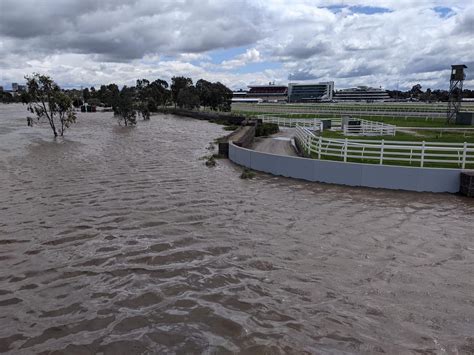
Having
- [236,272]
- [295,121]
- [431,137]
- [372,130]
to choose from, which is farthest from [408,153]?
[295,121]

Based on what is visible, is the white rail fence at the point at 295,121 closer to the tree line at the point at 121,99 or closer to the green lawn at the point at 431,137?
the green lawn at the point at 431,137

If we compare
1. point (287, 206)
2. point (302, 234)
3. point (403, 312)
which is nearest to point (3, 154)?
point (287, 206)

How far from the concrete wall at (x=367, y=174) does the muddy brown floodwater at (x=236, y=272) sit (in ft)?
2.51

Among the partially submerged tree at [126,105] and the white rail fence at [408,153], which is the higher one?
the partially submerged tree at [126,105]

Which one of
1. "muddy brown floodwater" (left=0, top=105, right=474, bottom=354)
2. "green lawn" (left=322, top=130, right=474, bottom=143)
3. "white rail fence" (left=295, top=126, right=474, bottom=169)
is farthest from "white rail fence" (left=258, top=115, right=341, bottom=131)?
"muddy brown floodwater" (left=0, top=105, right=474, bottom=354)

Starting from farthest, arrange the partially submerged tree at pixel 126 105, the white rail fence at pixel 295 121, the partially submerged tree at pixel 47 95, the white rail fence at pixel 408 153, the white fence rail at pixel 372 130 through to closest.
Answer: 1. the partially submerged tree at pixel 126 105
2. the white rail fence at pixel 295 121
3. the partially submerged tree at pixel 47 95
4. the white fence rail at pixel 372 130
5. the white rail fence at pixel 408 153

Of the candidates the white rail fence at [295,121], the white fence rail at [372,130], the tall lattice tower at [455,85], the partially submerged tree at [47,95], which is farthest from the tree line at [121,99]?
the tall lattice tower at [455,85]

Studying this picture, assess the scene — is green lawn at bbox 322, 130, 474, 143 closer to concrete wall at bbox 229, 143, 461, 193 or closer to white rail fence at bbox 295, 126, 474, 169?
white rail fence at bbox 295, 126, 474, 169

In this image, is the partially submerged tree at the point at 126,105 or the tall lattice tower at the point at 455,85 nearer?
the tall lattice tower at the point at 455,85

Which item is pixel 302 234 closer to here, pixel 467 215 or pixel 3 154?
pixel 467 215

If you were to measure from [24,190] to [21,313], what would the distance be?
36.3 ft

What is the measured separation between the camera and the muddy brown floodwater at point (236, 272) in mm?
5730

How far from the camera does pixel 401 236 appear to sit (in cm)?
1026

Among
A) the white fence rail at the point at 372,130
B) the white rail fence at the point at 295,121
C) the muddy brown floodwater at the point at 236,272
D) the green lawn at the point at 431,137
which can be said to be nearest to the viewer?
the muddy brown floodwater at the point at 236,272
